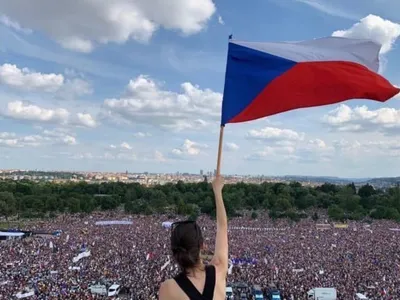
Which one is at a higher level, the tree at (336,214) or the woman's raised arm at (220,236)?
the woman's raised arm at (220,236)

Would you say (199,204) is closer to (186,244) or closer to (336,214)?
(336,214)

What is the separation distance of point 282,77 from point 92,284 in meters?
16.8

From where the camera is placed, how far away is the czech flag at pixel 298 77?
4.29 meters

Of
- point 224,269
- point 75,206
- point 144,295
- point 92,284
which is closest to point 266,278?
point 144,295

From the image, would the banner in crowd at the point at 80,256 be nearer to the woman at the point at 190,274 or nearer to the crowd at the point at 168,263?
the crowd at the point at 168,263

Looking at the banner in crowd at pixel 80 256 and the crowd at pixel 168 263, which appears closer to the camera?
the crowd at pixel 168 263

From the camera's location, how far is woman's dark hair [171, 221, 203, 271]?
204 centimetres

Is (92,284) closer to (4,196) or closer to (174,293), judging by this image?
(174,293)

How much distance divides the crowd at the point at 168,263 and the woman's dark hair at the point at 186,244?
50.5 ft

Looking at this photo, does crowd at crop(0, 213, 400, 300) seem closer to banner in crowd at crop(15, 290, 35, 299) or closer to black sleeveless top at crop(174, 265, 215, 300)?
banner in crowd at crop(15, 290, 35, 299)

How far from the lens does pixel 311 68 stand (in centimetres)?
466

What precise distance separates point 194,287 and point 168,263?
21945 millimetres

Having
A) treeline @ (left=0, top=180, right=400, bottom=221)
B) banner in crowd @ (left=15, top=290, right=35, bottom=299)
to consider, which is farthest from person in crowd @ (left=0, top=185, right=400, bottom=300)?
treeline @ (left=0, top=180, right=400, bottom=221)

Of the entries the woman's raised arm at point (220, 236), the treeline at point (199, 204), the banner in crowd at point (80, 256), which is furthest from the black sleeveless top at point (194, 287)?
the treeline at point (199, 204)
